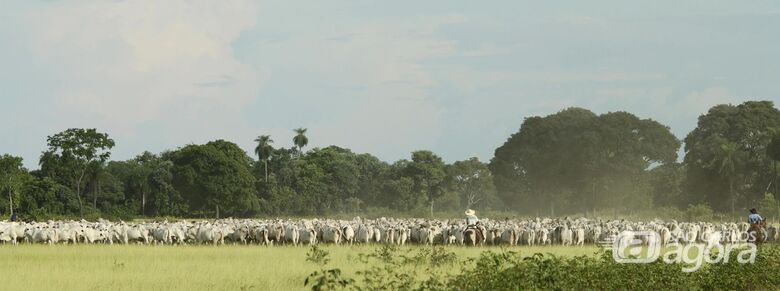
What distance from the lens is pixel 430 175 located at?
105062mm

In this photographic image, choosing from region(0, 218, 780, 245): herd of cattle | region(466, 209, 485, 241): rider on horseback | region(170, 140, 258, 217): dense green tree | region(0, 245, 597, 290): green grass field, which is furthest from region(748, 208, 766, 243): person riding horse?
region(170, 140, 258, 217): dense green tree

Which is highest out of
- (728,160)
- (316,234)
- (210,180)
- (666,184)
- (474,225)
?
(728,160)

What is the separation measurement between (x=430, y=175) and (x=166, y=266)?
7630cm

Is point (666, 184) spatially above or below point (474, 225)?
above

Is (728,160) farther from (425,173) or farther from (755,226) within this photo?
(755,226)

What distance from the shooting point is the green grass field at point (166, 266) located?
23.9 metres

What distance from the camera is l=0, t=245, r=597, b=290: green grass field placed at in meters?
23.9

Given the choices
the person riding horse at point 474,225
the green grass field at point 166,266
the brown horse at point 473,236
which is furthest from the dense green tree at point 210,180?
the person riding horse at point 474,225

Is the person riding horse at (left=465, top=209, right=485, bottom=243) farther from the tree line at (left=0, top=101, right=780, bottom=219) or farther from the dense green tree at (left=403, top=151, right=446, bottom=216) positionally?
the dense green tree at (left=403, top=151, right=446, bottom=216)

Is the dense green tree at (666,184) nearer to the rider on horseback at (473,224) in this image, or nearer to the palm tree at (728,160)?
the palm tree at (728,160)

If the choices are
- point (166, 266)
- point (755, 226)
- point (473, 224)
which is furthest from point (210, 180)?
point (755, 226)

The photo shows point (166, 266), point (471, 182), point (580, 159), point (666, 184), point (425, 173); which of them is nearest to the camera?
point (166, 266)

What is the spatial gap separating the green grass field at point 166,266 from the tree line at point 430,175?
111ft

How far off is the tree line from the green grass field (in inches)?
1330
